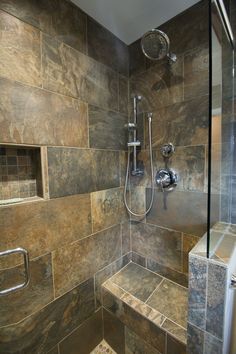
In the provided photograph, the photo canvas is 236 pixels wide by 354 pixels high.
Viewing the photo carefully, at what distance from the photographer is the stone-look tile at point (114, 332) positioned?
1288mm

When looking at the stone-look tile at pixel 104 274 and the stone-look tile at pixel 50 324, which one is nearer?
the stone-look tile at pixel 50 324

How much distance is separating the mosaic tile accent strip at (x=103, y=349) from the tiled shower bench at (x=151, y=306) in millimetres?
342

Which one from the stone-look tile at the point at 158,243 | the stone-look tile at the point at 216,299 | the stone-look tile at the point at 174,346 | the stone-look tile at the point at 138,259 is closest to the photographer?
the stone-look tile at the point at 216,299

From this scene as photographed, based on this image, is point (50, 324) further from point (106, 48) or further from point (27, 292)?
point (106, 48)

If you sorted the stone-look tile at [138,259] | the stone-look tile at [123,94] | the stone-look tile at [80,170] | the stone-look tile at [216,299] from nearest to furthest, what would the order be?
the stone-look tile at [216,299], the stone-look tile at [80,170], the stone-look tile at [123,94], the stone-look tile at [138,259]

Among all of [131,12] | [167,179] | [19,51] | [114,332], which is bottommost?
[114,332]

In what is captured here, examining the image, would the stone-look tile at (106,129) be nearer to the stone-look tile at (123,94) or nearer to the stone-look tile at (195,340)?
the stone-look tile at (123,94)

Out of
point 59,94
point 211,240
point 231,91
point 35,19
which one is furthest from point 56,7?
point 211,240

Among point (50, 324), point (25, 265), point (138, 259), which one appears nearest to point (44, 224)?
point (25, 265)

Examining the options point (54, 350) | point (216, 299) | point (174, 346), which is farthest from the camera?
point (54, 350)

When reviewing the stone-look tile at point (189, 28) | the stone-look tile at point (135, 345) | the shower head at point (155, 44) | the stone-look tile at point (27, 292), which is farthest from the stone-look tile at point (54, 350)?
the stone-look tile at point (189, 28)

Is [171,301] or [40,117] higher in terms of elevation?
[40,117]

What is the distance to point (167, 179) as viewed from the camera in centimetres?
140

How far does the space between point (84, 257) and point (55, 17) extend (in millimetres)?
1672
